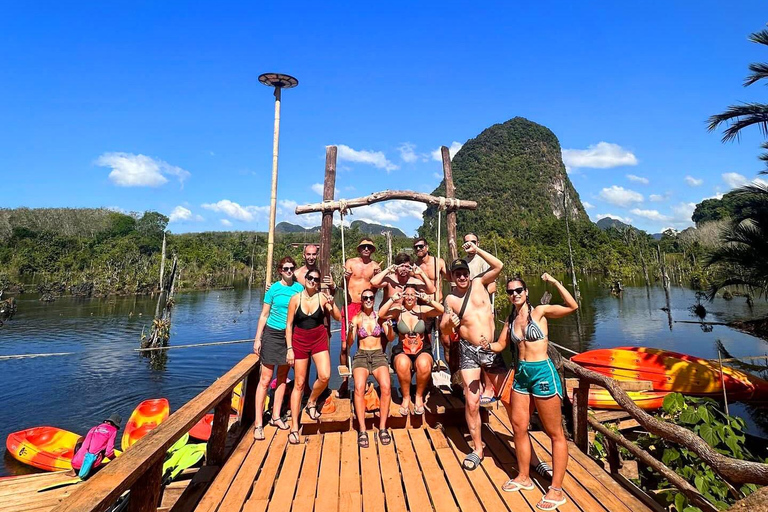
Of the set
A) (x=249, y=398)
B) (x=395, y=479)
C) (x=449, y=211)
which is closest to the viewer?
(x=395, y=479)

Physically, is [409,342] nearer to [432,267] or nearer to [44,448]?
[432,267]

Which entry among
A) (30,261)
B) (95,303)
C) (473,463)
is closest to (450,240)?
(473,463)

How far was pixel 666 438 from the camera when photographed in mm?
3088

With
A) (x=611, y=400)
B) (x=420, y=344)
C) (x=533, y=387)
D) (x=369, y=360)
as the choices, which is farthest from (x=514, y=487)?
(x=611, y=400)

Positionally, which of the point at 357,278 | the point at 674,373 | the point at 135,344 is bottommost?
the point at 135,344

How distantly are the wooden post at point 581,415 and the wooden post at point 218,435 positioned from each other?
370cm

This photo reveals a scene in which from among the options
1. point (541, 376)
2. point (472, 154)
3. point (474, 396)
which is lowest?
point (474, 396)

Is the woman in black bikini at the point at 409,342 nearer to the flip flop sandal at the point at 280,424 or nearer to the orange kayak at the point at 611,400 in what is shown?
the flip flop sandal at the point at 280,424

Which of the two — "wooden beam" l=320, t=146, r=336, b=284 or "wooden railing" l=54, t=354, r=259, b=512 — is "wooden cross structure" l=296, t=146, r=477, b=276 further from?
"wooden railing" l=54, t=354, r=259, b=512

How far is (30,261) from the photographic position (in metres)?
49.3

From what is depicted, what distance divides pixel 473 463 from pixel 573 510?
89cm

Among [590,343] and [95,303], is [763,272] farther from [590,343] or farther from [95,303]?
[95,303]

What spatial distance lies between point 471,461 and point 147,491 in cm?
261

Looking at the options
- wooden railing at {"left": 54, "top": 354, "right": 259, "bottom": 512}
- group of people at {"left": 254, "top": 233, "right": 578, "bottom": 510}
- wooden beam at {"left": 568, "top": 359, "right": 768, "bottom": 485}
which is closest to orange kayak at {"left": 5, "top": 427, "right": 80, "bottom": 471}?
group of people at {"left": 254, "top": 233, "right": 578, "bottom": 510}
